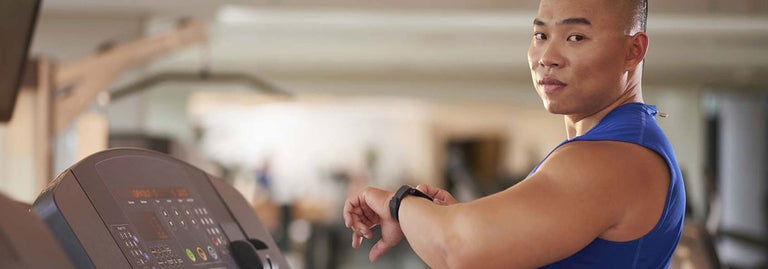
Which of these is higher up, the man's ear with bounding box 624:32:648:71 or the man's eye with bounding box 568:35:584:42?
the man's eye with bounding box 568:35:584:42

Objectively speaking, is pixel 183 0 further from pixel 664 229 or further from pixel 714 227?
pixel 664 229

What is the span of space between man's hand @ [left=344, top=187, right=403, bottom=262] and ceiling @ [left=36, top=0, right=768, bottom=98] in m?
5.51

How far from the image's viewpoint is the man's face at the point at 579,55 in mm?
1142

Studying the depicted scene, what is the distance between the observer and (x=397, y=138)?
16609mm

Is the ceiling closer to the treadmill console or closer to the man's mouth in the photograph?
the treadmill console

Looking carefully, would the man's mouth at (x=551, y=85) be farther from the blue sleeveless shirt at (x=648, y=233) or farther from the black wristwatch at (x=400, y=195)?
the black wristwatch at (x=400, y=195)

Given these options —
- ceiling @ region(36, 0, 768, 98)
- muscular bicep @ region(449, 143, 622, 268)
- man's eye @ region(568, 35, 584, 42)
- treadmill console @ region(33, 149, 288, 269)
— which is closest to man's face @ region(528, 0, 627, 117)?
man's eye @ region(568, 35, 584, 42)

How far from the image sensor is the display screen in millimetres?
1155

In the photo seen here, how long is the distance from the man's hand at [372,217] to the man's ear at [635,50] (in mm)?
314

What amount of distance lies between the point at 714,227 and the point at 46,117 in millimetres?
2576

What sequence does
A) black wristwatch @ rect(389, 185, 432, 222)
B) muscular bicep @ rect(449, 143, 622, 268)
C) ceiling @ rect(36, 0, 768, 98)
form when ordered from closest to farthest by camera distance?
1. muscular bicep @ rect(449, 143, 622, 268)
2. black wristwatch @ rect(389, 185, 432, 222)
3. ceiling @ rect(36, 0, 768, 98)

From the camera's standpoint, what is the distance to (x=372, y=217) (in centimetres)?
123

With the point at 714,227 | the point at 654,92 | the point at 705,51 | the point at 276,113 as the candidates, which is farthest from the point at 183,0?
the point at 276,113

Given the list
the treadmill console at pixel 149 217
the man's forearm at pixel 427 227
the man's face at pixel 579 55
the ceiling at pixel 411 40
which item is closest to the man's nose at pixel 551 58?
the man's face at pixel 579 55
